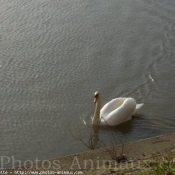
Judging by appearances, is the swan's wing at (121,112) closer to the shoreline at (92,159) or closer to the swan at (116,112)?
the swan at (116,112)

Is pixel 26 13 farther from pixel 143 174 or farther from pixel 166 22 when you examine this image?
pixel 143 174

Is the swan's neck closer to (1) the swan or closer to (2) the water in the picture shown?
(1) the swan

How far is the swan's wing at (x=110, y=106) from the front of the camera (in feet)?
36.3

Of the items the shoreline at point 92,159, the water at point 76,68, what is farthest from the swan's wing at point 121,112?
the shoreline at point 92,159

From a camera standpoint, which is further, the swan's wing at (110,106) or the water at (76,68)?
the swan's wing at (110,106)

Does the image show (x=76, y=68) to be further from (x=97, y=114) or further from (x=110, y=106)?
(x=97, y=114)

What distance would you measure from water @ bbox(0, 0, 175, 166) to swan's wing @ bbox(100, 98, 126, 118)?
0.34 meters

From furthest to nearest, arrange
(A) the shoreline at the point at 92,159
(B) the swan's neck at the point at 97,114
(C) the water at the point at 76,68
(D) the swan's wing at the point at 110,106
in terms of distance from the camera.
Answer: (D) the swan's wing at the point at 110,106
(B) the swan's neck at the point at 97,114
(C) the water at the point at 76,68
(A) the shoreline at the point at 92,159

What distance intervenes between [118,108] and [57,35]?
178 inches

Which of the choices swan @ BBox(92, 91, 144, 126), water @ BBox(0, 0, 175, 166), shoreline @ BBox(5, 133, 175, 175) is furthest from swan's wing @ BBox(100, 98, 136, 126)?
shoreline @ BBox(5, 133, 175, 175)

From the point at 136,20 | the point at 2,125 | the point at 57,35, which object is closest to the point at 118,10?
the point at 136,20

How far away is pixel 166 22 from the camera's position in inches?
620

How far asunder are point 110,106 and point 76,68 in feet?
7.03

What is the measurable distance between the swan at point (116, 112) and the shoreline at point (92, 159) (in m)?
2.46
